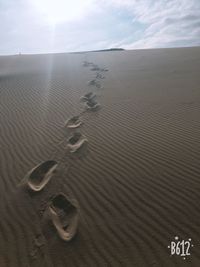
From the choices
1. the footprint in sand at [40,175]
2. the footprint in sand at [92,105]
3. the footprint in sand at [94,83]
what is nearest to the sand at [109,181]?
the footprint in sand at [40,175]

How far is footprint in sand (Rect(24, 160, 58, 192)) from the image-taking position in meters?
5.62

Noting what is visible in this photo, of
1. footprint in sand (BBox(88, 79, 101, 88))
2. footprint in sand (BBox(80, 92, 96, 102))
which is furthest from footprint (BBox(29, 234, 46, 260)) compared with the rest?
footprint in sand (BBox(88, 79, 101, 88))

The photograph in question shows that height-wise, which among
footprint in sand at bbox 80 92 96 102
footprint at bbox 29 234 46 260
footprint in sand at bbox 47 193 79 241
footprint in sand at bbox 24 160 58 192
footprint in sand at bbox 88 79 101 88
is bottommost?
footprint at bbox 29 234 46 260

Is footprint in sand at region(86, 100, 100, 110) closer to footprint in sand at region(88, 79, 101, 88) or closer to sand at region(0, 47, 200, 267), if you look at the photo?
sand at region(0, 47, 200, 267)

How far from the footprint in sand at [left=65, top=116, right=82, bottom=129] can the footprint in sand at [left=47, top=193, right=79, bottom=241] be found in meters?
3.84

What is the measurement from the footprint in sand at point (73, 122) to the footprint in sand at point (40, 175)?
248 cm

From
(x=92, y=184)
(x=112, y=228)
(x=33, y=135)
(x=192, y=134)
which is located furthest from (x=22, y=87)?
(x=112, y=228)

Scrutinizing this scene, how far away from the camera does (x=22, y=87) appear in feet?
48.2

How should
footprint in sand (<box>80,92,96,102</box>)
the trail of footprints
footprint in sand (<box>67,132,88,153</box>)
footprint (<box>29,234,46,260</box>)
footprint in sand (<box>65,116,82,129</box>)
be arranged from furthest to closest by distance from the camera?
1. footprint in sand (<box>80,92,96,102</box>)
2. footprint in sand (<box>65,116,82,129</box>)
3. footprint in sand (<box>67,132,88,153</box>)
4. the trail of footprints
5. footprint (<box>29,234,46,260</box>)

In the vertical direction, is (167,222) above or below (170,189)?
below

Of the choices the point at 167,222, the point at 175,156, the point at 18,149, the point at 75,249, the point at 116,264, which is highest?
the point at 18,149

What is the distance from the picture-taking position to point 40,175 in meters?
6.01

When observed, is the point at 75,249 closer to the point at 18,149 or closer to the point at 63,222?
the point at 63,222

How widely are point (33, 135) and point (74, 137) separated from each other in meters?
1.05
